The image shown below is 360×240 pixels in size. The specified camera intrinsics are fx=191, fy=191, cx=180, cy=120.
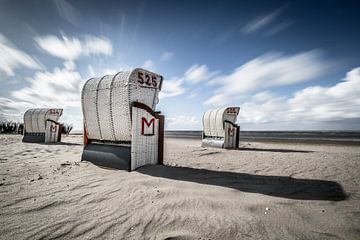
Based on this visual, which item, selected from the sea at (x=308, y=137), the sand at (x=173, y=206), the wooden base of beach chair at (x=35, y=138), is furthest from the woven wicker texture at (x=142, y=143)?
the sea at (x=308, y=137)

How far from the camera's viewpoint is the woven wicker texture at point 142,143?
5.27 metres

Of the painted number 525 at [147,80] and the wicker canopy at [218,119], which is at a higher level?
the painted number 525 at [147,80]

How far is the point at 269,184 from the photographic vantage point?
14.2 ft

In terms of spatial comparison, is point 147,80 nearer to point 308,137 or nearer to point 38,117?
point 38,117

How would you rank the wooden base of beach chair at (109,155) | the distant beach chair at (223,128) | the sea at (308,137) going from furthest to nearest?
the sea at (308,137) < the distant beach chair at (223,128) < the wooden base of beach chair at (109,155)

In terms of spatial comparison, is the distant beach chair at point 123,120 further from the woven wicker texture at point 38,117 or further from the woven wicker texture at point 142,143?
the woven wicker texture at point 38,117

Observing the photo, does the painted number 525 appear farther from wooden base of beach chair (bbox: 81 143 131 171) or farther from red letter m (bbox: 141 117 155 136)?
wooden base of beach chair (bbox: 81 143 131 171)

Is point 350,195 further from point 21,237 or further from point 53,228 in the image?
point 21,237

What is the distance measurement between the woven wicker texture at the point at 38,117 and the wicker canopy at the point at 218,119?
12172 millimetres

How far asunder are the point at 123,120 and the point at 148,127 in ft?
2.51

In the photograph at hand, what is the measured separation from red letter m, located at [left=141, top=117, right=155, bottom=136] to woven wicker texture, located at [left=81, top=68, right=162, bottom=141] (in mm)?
405

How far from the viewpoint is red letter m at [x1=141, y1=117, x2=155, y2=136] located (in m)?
5.56

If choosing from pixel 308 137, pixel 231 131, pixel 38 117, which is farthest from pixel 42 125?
pixel 308 137

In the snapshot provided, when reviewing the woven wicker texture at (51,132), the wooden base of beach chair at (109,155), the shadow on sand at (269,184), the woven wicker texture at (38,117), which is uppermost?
the woven wicker texture at (38,117)
